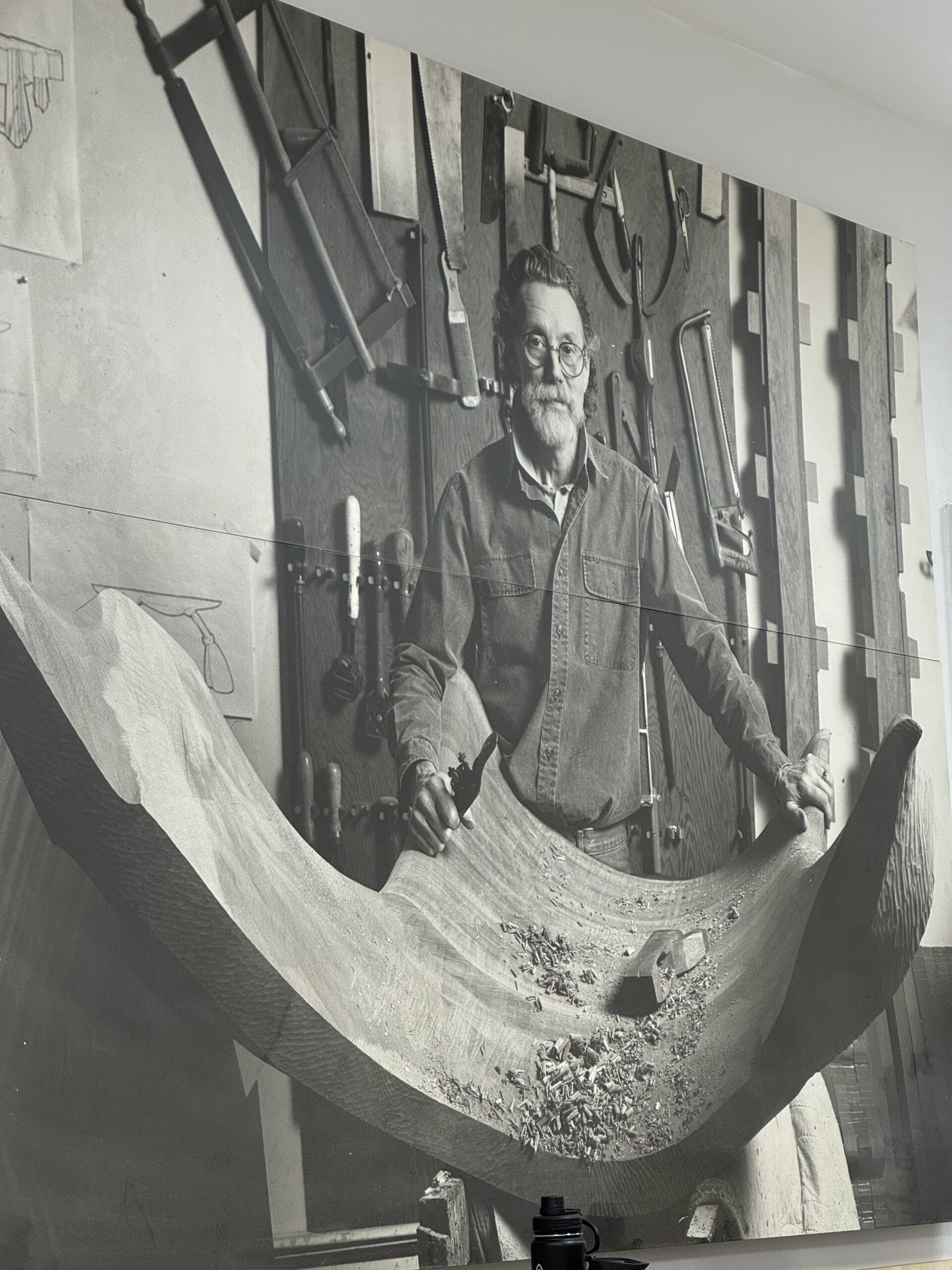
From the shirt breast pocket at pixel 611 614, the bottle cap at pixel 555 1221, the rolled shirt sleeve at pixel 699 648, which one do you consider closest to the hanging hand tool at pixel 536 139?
the rolled shirt sleeve at pixel 699 648

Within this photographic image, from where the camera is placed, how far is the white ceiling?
10.4 ft

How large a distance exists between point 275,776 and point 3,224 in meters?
1.00

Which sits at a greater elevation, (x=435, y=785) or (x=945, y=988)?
(x=435, y=785)

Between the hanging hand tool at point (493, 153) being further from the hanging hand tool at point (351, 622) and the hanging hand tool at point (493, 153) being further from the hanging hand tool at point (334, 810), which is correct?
the hanging hand tool at point (334, 810)

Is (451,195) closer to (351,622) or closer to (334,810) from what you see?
(351,622)

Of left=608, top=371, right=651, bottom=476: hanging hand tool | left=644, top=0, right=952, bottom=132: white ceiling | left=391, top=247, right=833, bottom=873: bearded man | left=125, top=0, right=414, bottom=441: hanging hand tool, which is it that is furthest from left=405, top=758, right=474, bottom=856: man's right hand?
left=644, top=0, right=952, bottom=132: white ceiling

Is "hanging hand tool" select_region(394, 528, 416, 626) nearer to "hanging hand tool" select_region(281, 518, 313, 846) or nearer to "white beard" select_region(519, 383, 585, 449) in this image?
"hanging hand tool" select_region(281, 518, 313, 846)

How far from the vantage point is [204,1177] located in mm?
2014

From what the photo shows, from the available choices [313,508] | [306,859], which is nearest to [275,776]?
[306,859]

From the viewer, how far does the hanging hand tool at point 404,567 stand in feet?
8.04

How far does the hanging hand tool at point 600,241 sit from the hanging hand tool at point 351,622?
2.83 feet

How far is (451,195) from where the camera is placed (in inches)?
104

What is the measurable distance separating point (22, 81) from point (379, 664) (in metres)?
1.14

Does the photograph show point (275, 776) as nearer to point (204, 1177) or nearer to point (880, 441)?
point (204, 1177)
